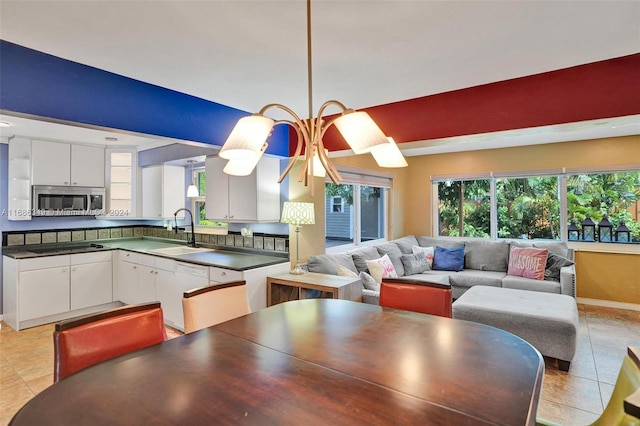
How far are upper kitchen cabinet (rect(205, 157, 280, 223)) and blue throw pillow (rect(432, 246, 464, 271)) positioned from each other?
9.35 feet

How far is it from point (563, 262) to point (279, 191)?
3.75 m

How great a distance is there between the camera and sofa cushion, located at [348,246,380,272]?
4164 mm

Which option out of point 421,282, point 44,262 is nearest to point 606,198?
point 421,282

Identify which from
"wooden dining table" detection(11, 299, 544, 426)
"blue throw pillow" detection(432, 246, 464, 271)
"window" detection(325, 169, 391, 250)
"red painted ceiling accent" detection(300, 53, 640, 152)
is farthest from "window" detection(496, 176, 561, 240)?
"wooden dining table" detection(11, 299, 544, 426)

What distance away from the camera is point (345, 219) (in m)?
5.08

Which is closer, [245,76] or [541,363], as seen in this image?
[541,363]

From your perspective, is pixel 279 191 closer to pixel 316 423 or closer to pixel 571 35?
pixel 571 35

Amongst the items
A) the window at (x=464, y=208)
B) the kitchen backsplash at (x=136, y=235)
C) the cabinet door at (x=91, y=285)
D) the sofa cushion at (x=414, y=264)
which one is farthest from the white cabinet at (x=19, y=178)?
the window at (x=464, y=208)

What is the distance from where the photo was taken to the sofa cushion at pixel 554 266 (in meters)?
4.40

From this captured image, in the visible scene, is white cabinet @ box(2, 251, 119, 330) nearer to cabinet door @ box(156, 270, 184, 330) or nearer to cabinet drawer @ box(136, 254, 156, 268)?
cabinet drawer @ box(136, 254, 156, 268)

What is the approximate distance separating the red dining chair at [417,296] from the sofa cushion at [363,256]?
6.24 ft

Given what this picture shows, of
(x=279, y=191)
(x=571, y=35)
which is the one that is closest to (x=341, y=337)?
(x=571, y=35)

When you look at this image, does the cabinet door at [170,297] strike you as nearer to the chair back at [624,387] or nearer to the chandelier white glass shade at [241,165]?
the chandelier white glass shade at [241,165]

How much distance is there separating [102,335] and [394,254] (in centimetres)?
400
